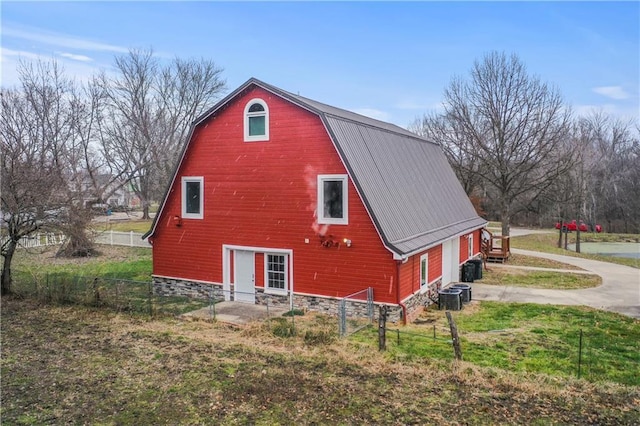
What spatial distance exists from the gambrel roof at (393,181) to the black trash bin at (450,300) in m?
1.78

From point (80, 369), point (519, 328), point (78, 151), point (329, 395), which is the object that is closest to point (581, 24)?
point (519, 328)

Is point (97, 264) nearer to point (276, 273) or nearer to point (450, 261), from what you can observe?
point (276, 273)

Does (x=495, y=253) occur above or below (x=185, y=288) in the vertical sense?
above

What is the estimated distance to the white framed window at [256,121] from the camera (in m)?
14.8

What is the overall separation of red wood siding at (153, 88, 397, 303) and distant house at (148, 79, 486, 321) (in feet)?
0.11

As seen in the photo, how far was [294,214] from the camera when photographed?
1441 cm

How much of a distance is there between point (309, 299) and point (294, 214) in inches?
108

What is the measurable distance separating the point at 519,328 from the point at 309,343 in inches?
236

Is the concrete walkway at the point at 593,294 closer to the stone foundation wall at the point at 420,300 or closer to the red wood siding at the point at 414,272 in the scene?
the stone foundation wall at the point at 420,300

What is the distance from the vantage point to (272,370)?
9.14m

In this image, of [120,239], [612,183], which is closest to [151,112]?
[120,239]

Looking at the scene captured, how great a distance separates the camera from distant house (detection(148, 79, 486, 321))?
44.0ft

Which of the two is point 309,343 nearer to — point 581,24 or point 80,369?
point 80,369

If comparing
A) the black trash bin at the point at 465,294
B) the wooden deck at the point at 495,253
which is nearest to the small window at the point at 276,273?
the black trash bin at the point at 465,294
